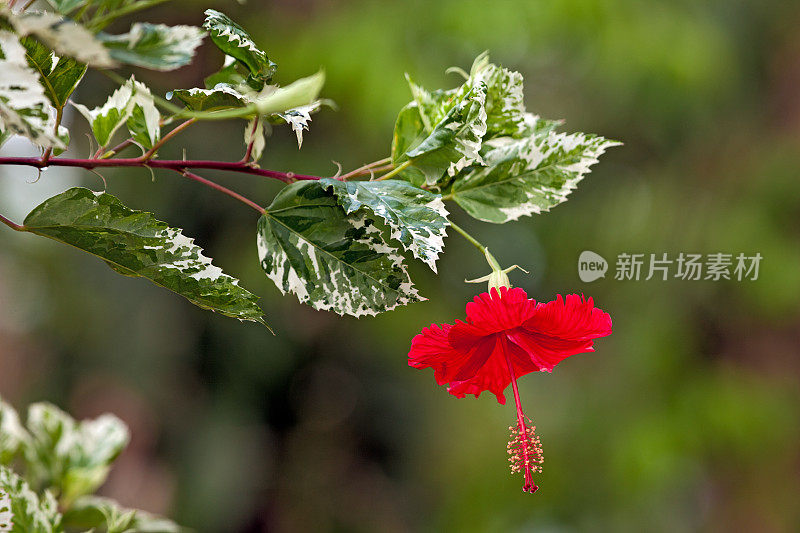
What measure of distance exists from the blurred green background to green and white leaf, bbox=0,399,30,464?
47.8 inches

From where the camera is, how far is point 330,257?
0.28 m

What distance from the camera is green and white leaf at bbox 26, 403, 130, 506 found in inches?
17.8

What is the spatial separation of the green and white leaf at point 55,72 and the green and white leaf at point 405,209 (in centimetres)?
9

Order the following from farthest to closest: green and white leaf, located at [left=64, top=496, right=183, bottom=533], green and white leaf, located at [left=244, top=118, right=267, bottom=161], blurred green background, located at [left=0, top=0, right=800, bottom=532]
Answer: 1. blurred green background, located at [left=0, top=0, right=800, bottom=532]
2. green and white leaf, located at [left=64, top=496, right=183, bottom=533]
3. green and white leaf, located at [left=244, top=118, right=267, bottom=161]

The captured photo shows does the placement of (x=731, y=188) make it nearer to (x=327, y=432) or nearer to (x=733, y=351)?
(x=733, y=351)

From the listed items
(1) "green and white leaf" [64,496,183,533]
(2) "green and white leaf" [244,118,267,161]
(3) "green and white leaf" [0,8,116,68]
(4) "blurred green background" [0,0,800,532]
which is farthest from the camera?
(4) "blurred green background" [0,0,800,532]

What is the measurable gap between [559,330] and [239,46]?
0.58 feet

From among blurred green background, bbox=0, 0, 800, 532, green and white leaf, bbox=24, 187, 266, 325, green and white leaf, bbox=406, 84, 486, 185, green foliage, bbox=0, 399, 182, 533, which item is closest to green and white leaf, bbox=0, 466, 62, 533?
green foliage, bbox=0, 399, 182, 533

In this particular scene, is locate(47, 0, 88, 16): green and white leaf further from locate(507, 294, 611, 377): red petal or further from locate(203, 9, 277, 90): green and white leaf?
locate(507, 294, 611, 377): red petal

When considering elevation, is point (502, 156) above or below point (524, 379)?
below

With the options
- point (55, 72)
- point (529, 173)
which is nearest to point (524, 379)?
point (529, 173)

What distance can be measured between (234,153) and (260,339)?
1.57ft

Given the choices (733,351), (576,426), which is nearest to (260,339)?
(576,426)

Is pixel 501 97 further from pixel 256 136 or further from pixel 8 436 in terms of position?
pixel 8 436
